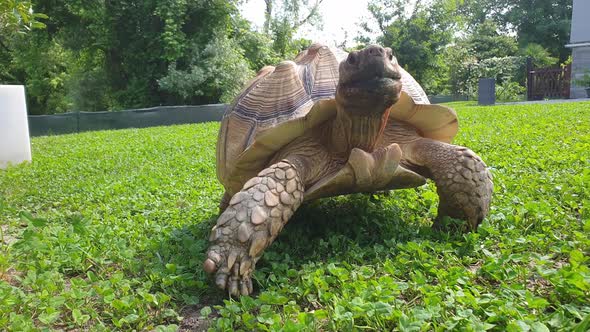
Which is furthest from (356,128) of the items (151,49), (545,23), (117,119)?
(545,23)

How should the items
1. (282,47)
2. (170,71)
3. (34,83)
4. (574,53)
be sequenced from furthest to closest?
(34,83) → (282,47) → (574,53) → (170,71)

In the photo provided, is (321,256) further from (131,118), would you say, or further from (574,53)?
(574,53)

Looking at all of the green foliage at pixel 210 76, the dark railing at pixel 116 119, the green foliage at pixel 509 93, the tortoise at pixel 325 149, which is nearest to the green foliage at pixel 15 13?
the tortoise at pixel 325 149

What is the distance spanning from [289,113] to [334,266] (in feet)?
2.56

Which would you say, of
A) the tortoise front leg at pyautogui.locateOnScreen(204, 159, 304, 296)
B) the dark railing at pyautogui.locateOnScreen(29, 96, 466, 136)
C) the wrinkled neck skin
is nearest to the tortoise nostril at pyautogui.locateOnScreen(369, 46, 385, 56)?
the wrinkled neck skin

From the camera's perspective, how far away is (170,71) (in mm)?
15625

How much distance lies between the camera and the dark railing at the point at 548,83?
17.7 metres

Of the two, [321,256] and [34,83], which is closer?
[321,256]

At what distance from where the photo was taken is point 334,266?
66.4 inches

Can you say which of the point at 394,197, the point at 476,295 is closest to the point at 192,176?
the point at 394,197

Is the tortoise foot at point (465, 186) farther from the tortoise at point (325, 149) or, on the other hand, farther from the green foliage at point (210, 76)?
the green foliage at point (210, 76)

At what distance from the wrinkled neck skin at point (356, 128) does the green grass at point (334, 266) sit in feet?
1.43

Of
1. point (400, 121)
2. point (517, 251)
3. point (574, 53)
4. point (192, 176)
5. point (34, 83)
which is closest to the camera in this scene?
point (517, 251)

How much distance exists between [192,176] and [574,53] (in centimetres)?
1973
